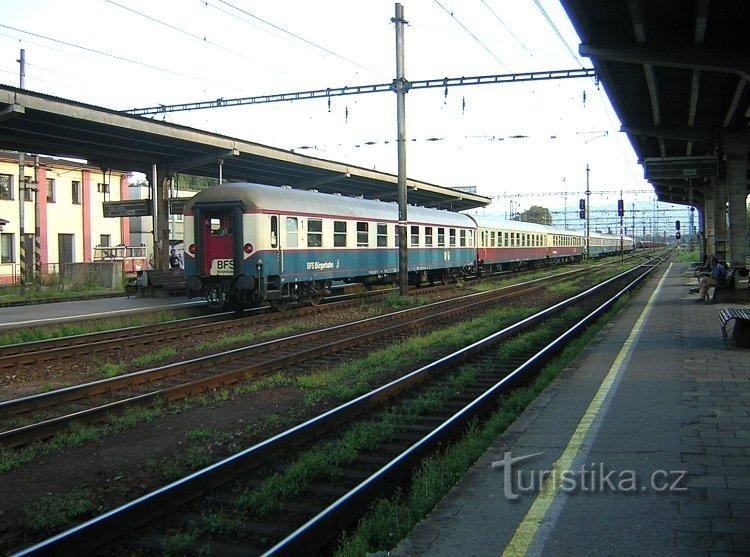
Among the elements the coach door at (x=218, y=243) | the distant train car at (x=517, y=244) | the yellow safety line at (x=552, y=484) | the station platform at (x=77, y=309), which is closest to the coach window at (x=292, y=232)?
the coach door at (x=218, y=243)

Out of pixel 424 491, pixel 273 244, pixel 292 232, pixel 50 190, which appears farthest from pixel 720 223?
pixel 50 190

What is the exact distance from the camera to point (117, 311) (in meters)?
18.0

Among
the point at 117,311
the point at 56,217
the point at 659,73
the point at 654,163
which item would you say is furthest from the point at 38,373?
the point at 56,217

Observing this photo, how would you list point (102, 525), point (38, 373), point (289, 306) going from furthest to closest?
1. point (289, 306)
2. point (38, 373)
3. point (102, 525)

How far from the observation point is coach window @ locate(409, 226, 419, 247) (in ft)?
81.5

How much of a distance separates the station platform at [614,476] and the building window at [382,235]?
1428 cm

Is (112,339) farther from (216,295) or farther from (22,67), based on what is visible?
(22,67)

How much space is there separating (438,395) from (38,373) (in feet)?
19.9

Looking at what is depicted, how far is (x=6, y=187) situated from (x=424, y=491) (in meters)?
39.2

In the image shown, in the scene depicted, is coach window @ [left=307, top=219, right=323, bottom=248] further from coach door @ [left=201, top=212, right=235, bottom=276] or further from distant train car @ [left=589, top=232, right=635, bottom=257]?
distant train car @ [left=589, top=232, right=635, bottom=257]

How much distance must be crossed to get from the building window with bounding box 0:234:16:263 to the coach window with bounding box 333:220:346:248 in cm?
2598

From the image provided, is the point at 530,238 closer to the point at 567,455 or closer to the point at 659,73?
the point at 659,73

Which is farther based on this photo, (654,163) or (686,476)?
(654,163)

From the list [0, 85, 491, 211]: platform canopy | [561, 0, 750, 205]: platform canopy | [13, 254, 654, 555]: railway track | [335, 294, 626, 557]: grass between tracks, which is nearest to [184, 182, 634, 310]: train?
[0, 85, 491, 211]: platform canopy
